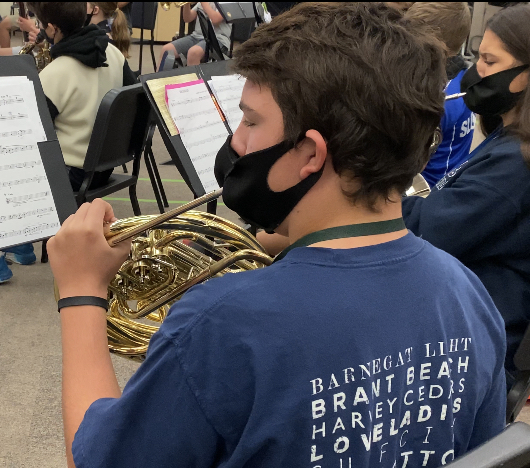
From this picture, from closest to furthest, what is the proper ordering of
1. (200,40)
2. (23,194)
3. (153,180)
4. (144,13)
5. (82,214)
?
1. (82,214)
2. (23,194)
3. (153,180)
4. (200,40)
5. (144,13)

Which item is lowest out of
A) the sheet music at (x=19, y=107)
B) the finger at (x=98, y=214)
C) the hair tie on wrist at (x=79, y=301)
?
the sheet music at (x=19, y=107)

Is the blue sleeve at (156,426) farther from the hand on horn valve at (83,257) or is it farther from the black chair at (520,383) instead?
the black chair at (520,383)

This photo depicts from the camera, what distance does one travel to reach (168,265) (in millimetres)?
1233

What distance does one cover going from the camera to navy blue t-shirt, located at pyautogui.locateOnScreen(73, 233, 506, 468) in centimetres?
68

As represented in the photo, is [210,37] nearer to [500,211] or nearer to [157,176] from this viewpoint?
[157,176]

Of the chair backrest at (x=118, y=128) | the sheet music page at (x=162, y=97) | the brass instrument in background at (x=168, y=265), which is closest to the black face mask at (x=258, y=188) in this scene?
the brass instrument in background at (x=168, y=265)

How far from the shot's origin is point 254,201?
0.88 m

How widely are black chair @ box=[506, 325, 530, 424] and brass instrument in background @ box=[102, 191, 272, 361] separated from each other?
0.71m

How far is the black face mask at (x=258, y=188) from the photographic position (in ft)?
2.67

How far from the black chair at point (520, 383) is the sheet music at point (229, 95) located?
146 cm

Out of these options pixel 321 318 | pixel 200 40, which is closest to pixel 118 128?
pixel 321 318

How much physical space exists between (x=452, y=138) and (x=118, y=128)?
4.86ft

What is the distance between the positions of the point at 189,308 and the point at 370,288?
0.69 feet

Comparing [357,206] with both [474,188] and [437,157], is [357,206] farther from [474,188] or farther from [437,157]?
[437,157]
